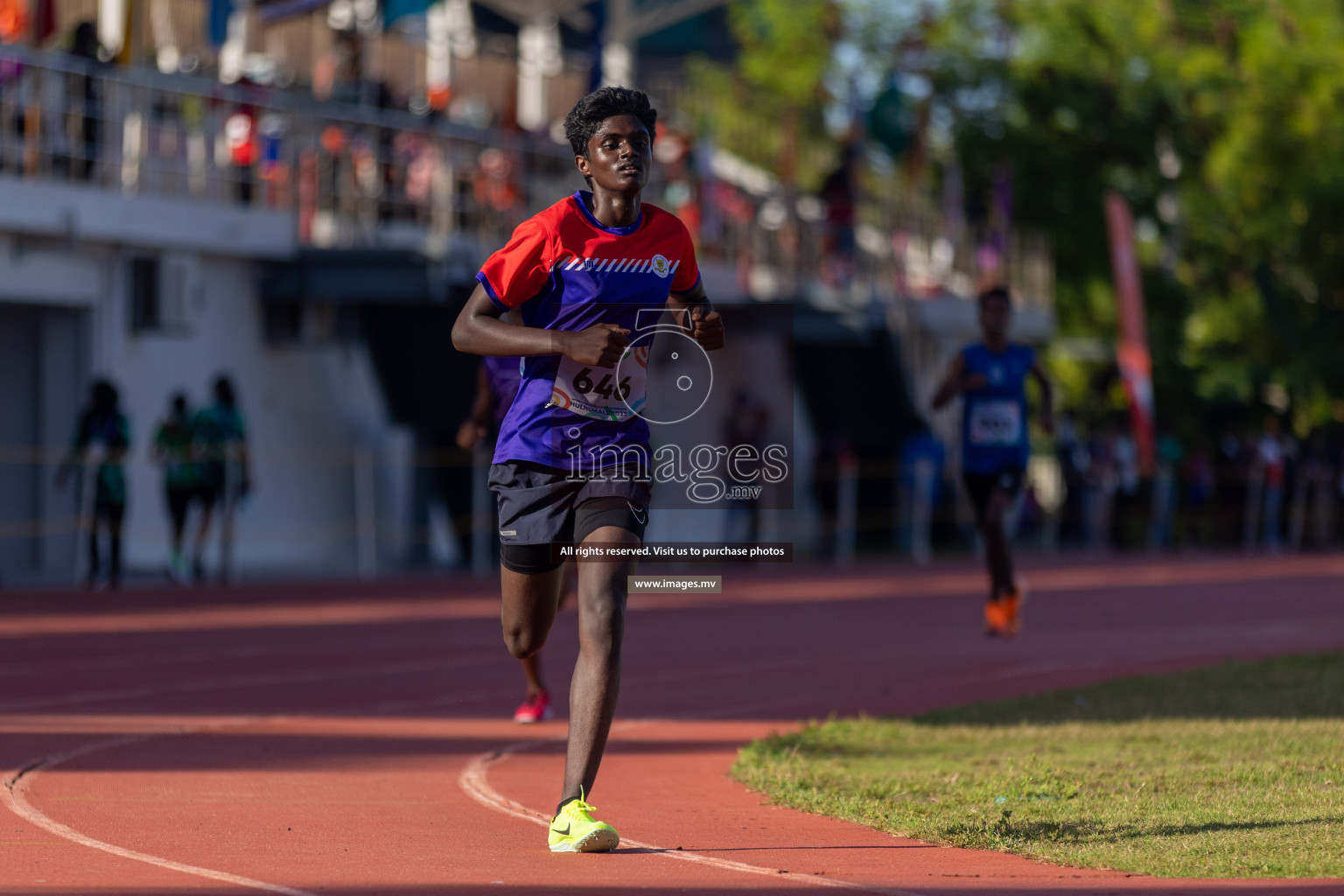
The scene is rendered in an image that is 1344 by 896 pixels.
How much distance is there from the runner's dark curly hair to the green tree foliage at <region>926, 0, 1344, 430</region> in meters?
29.3

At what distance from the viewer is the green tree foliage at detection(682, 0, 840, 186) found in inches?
1490

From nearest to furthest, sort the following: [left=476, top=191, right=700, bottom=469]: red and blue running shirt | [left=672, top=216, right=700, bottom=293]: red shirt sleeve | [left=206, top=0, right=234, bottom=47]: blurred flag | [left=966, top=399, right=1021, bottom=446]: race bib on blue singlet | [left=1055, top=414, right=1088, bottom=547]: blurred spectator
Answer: [left=476, top=191, right=700, bottom=469]: red and blue running shirt < [left=672, top=216, right=700, bottom=293]: red shirt sleeve < [left=966, top=399, right=1021, bottom=446]: race bib on blue singlet < [left=206, top=0, right=234, bottom=47]: blurred flag < [left=1055, top=414, right=1088, bottom=547]: blurred spectator

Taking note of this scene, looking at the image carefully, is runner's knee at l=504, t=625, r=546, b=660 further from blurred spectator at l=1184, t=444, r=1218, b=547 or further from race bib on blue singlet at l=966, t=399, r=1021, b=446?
blurred spectator at l=1184, t=444, r=1218, b=547

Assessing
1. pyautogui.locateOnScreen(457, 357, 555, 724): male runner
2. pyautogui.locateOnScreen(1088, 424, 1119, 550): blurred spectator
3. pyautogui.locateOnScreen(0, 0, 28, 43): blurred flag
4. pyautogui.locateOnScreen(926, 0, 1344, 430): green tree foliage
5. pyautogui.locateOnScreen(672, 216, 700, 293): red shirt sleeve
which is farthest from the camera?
pyautogui.locateOnScreen(926, 0, 1344, 430): green tree foliage

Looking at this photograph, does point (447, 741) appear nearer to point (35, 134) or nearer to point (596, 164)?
point (596, 164)

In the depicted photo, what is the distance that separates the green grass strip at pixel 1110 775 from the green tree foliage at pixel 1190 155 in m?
25.1

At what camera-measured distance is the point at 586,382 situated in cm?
605

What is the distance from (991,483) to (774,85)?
27.6 meters

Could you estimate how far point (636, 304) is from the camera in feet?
20.2

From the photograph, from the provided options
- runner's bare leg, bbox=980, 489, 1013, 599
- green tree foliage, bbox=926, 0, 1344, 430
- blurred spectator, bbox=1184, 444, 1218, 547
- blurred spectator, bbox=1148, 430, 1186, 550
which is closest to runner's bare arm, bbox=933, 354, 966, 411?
runner's bare leg, bbox=980, 489, 1013, 599

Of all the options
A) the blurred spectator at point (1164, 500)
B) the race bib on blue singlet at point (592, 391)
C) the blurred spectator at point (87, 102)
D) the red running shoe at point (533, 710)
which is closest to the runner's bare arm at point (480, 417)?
the red running shoe at point (533, 710)

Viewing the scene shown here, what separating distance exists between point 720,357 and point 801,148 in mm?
14650

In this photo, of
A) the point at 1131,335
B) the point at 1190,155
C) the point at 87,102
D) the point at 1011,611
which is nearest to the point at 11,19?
the point at 87,102

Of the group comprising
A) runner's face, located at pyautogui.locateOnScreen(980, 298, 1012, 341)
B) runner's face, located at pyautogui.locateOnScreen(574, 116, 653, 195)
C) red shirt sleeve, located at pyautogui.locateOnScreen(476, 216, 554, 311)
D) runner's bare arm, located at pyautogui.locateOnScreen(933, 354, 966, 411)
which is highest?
runner's face, located at pyautogui.locateOnScreen(574, 116, 653, 195)
